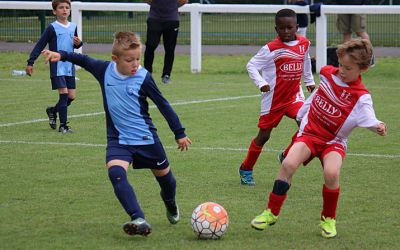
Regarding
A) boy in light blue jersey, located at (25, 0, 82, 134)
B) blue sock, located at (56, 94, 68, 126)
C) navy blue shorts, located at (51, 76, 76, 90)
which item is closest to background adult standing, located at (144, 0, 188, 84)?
boy in light blue jersey, located at (25, 0, 82, 134)

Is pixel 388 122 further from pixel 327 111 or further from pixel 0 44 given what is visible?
pixel 0 44

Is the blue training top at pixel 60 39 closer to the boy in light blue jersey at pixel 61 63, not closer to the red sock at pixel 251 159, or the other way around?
the boy in light blue jersey at pixel 61 63

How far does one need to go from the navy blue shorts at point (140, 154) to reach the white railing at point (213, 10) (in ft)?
41.6

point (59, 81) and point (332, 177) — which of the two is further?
point (59, 81)

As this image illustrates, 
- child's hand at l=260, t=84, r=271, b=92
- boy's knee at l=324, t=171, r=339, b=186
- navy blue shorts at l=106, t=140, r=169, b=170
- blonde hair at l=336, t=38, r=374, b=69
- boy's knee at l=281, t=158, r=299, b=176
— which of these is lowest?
boy's knee at l=324, t=171, r=339, b=186

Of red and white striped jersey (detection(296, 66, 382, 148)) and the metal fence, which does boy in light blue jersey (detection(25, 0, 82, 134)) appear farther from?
the metal fence

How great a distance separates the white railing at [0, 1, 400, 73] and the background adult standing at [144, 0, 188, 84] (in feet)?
5.78

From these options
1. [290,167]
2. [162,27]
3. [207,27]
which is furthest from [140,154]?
[207,27]

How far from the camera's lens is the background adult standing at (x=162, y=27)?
18.1 meters

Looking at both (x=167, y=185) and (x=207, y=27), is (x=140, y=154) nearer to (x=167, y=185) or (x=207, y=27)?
(x=167, y=185)

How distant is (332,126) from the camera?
23.1ft

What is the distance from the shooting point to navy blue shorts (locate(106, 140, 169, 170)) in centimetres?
689

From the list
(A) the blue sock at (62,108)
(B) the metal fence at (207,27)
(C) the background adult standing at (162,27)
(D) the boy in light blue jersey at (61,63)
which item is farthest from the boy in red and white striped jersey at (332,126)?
(B) the metal fence at (207,27)

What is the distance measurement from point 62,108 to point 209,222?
5.92 metres
